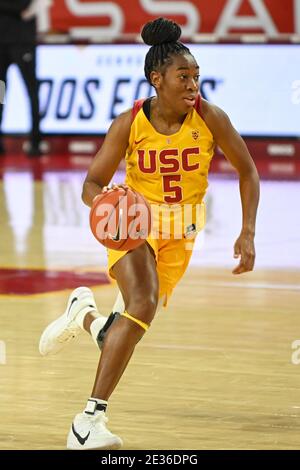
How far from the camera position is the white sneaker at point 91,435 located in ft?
17.0

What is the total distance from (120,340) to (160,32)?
1.34 m

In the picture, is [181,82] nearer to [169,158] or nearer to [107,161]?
[169,158]

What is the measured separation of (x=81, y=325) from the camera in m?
6.21

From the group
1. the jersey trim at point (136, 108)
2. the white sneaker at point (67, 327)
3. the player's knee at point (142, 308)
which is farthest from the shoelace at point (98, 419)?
the jersey trim at point (136, 108)

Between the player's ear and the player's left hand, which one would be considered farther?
the player's ear

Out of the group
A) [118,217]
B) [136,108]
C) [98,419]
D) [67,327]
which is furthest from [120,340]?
[136,108]

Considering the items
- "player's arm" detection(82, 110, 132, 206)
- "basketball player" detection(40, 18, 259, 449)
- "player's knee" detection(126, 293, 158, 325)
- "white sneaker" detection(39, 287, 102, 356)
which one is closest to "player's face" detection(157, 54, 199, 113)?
"basketball player" detection(40, 18, 259, 449)

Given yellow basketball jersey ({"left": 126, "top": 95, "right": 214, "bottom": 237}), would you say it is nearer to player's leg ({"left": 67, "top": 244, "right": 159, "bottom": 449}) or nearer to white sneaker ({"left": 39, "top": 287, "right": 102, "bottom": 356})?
player's leg ({"left": 67, "top": 244, "right": 159, "bottom": 449})

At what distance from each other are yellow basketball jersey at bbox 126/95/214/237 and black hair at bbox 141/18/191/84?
0.23 metres

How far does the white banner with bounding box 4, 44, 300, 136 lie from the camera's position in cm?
1631

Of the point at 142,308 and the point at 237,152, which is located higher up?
the point at 237,152

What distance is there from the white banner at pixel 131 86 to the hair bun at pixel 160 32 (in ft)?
33.3

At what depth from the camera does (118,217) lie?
536 centimetres

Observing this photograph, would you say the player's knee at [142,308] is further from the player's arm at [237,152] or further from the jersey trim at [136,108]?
the jersey trim at [136,108]
